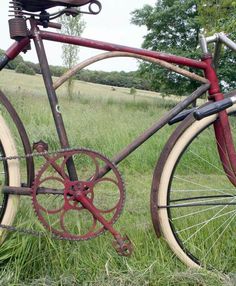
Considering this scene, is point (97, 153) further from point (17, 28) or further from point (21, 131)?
point (17, 28)

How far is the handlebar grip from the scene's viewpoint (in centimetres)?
192

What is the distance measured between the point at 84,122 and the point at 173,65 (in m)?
4.27

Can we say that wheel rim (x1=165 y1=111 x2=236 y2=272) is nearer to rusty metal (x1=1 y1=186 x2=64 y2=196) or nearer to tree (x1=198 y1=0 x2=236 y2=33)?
rusty metal (x1=1 y1=186 x2=64 y2=196)

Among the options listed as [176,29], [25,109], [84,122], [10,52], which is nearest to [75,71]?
[10,52]

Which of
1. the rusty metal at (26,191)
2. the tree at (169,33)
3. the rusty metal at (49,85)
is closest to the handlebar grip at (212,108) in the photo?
the rusty metal at (49,85)

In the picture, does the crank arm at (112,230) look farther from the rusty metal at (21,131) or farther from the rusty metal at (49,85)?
the rusty metal at (21,131)

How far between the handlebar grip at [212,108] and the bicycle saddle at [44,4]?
2.55 feet

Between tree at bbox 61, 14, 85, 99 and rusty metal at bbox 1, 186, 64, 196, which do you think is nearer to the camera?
rusty metal at bbox 1, 186, 64, 196

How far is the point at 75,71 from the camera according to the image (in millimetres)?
1953

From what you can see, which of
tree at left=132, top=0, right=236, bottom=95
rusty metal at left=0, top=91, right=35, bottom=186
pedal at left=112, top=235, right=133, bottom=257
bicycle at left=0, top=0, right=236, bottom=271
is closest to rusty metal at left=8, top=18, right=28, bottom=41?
bicycle at left=0, top=0, right=236, bottom=271

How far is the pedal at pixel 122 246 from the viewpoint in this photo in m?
1.99

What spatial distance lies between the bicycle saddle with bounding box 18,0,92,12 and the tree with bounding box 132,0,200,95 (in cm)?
1613

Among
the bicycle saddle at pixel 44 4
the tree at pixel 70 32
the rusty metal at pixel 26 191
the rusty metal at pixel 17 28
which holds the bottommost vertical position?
the rusty metal at pixel 26 191

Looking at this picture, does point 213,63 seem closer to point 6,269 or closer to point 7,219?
point 7,219
